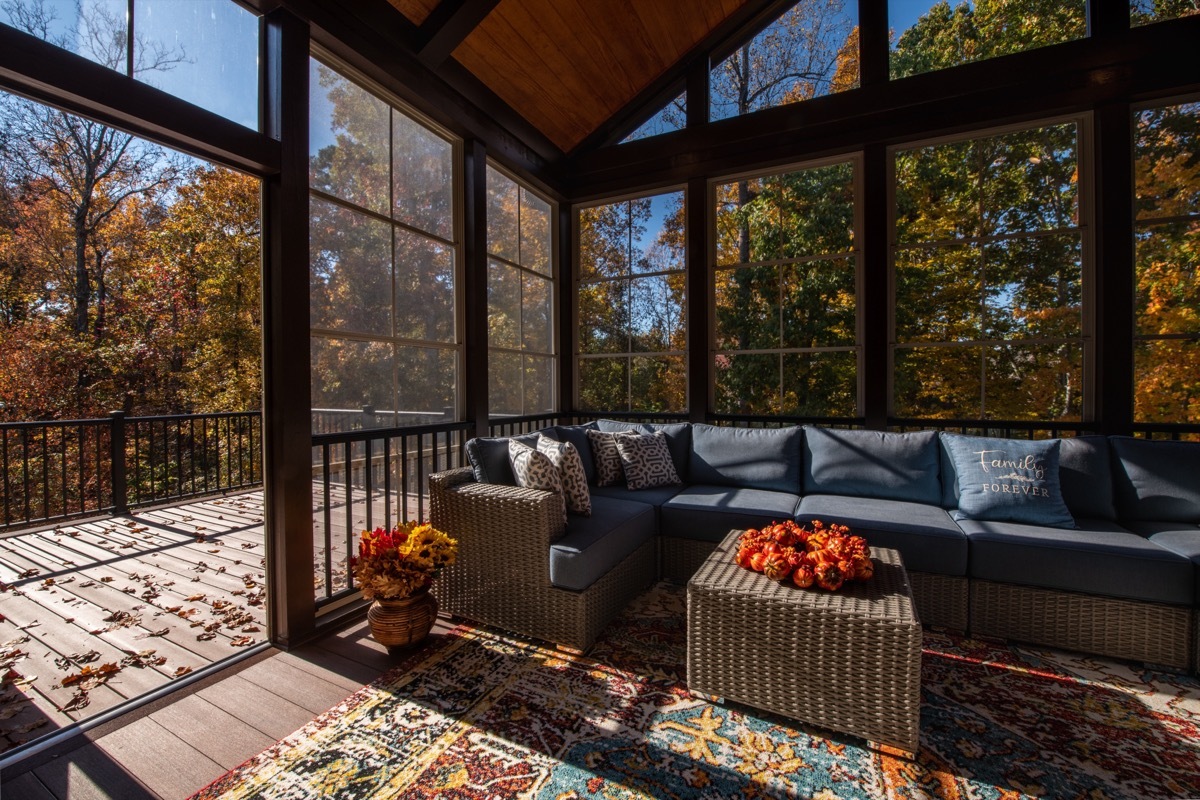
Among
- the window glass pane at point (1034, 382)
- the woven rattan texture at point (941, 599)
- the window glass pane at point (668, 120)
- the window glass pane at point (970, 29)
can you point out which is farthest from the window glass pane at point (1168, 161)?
the window glass pane at point (668, 120)

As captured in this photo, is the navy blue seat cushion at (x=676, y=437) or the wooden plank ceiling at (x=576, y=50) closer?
the wooden plank ceiling at (x=576, y=50)

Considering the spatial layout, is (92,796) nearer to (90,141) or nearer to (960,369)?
(960,369)

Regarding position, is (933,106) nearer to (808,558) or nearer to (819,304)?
(819,304)

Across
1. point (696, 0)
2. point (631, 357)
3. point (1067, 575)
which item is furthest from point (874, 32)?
point (1067, 575)

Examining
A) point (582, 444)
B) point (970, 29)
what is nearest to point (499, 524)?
point (582, 444)

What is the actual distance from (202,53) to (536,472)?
86.4 inches

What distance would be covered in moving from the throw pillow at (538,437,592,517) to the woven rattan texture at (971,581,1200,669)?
6.00ft

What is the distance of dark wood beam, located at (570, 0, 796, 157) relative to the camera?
12.4 feet

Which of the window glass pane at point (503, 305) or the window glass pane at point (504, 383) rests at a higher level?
the window glass pane at point (503, 305)

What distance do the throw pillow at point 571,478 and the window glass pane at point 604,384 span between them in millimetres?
1754

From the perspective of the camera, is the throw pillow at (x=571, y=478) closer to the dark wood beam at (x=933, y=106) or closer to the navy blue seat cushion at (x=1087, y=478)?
the navy blue seat cushion at (x=1087, y=478)

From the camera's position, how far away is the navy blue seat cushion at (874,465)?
2850 millimetres

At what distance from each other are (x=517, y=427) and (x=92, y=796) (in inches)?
115

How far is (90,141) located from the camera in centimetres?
485
